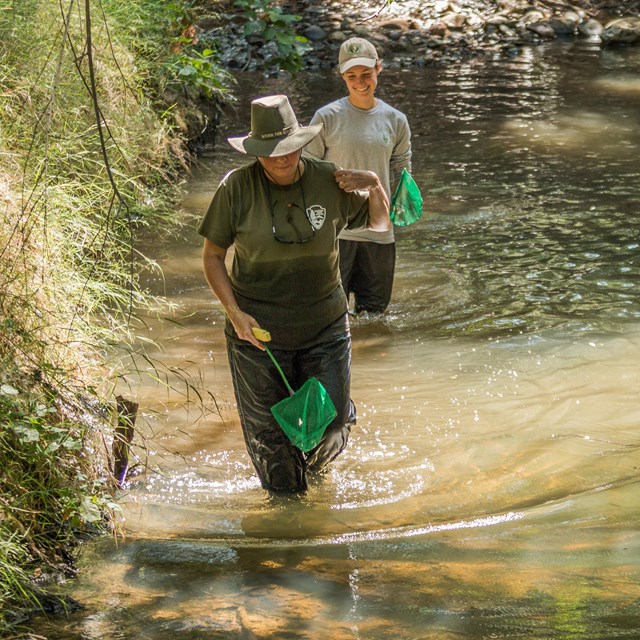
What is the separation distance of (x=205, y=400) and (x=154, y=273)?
2527 millimetres

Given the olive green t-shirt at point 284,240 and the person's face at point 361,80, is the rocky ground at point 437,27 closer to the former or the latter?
the person's face at point 361,80

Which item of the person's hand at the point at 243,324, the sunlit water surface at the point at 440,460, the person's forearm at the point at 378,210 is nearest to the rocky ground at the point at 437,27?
the sunlit water surface at the point at 440,460

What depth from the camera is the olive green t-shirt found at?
4449 mm

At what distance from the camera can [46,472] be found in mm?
4277

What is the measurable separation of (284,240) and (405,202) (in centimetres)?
224

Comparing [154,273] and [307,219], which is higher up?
[307,219]

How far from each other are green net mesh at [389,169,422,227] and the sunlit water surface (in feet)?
3.33

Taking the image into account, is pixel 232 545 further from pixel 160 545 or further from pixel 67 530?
pixel 67 530

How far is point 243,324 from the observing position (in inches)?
176

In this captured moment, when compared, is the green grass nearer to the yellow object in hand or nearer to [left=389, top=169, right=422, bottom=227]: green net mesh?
the yellow object in hand

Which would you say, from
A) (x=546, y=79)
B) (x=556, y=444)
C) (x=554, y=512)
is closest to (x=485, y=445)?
(x=556, y=444)

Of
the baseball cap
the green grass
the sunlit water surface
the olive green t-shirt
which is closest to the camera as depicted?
the sunlit water surface

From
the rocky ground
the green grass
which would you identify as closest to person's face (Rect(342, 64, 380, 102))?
the green grass

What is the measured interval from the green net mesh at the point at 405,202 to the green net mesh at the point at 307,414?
87.7 inches
